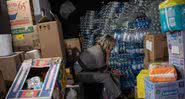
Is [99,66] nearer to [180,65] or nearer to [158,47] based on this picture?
[158,47]

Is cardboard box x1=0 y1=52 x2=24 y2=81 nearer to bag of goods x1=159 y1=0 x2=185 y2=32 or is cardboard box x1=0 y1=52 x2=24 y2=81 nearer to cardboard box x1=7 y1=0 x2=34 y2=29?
cardboard box x1=7 y1=0 x2=34 y2=29

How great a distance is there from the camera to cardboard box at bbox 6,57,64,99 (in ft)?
6.83

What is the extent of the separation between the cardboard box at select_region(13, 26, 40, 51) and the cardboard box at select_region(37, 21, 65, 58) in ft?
0.46

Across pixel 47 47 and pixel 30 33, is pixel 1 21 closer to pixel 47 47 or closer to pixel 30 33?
pixel 30 33

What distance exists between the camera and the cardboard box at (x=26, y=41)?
3.26 meters

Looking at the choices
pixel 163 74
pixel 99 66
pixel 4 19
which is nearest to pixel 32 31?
pixel 4 19

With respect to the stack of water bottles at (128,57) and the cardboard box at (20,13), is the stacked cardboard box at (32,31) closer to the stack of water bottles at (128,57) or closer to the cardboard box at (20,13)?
the cardboard box at (20,13)

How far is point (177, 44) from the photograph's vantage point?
2.08m

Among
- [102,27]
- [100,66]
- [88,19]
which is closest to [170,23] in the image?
[100,66]

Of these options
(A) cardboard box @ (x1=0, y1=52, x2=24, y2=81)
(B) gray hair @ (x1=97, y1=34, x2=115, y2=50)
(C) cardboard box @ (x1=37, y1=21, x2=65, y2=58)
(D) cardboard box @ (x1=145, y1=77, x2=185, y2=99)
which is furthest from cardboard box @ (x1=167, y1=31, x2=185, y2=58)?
(A) cardboard box @ (x1=0, y1=52, x2=24, y2=81)

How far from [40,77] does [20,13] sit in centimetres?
128

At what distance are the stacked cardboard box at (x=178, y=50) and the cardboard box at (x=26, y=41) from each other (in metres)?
1.73

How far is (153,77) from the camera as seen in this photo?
2.05 metres

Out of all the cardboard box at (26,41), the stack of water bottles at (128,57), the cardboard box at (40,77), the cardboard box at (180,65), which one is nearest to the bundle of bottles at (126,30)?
the stack of water bottles at (128,57)
